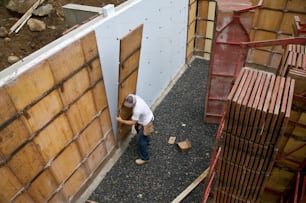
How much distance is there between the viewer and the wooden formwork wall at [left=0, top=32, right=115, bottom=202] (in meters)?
3.40

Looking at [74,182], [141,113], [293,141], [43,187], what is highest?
[293,141]

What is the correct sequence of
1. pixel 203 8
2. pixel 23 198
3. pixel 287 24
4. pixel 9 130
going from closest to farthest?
pixel 9 130 < pixel 23 198 < pixel 287 24 < pixel 203 8

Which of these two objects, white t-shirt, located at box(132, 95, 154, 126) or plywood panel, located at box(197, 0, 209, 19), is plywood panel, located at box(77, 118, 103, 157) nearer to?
white t-shirt, located at box(132, 95, 154, 126)

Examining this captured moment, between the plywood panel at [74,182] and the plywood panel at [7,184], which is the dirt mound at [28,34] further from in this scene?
the plywood panel at [7,184]

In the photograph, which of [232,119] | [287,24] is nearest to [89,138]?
[232,119]

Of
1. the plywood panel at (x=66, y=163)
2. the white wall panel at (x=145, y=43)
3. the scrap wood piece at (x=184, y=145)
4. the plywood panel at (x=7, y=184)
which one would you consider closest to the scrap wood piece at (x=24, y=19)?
the white wall panel at (x=145, y=43)

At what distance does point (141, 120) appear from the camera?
5570 mm

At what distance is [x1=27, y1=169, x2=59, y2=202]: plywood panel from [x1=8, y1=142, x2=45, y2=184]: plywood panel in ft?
0.54

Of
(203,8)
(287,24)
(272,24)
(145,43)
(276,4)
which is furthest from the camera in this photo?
(203,8)

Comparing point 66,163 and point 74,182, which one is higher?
point 66,163

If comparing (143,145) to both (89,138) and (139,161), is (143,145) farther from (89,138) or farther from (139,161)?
(89,138)

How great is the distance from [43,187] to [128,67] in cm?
281

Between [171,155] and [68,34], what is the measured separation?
146 inches

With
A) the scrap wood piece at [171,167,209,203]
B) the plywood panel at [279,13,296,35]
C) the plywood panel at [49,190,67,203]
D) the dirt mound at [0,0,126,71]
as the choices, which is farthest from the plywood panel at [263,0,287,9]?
the plywood panel at [49,190,67,203]
